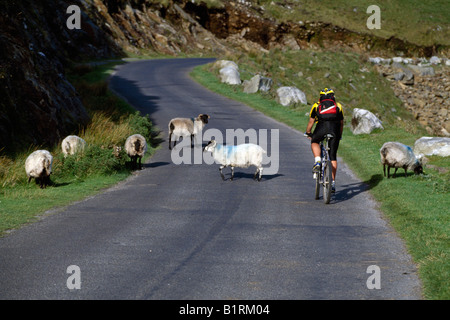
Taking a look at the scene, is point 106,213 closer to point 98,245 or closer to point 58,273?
point 98,245

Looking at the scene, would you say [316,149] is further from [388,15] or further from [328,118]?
[388,15]

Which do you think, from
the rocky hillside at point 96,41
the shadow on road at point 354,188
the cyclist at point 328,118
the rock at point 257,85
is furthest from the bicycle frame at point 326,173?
the rock at point 257,85

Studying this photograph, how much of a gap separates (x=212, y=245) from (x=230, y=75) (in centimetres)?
3298

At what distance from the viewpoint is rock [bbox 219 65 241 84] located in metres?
40.9

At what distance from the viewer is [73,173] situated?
16797mm

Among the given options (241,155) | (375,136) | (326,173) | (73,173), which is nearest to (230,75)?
(375,136)

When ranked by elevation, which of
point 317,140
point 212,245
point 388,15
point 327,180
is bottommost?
point 212,245

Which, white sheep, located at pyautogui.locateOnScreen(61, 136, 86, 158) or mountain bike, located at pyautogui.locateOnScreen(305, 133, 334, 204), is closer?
mountain bike, located at pyautogui.locateOnScreen(305, 133, 334, 204)

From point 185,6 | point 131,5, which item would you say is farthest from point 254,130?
point 185,6

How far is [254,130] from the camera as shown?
25422mm

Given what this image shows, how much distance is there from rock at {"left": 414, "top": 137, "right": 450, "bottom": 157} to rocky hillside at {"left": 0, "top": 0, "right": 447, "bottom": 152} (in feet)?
41.6

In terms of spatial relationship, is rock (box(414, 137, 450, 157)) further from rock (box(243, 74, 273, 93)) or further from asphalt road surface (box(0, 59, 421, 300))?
rock (box(243, 74, 273, 93))

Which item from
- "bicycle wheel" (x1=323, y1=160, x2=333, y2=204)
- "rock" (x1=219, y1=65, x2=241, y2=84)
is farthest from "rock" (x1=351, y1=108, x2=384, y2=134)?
"rock" (x1=219, y1=65, x2=241, y2=84)

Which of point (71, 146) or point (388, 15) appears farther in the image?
point (388, 15)
